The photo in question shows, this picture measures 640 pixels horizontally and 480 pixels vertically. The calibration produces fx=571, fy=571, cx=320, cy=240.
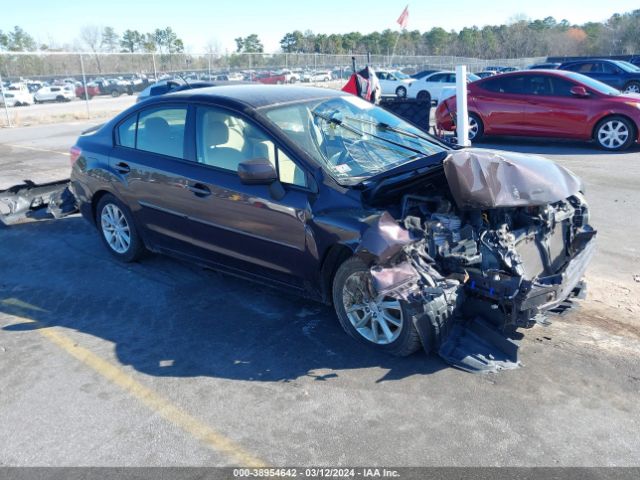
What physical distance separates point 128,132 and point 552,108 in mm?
8884

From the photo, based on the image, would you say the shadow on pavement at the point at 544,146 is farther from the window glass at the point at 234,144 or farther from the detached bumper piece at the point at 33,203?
the detached bumper piece at the point at 33,203

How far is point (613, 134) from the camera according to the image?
36.8ft

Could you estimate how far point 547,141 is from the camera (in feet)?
42.0

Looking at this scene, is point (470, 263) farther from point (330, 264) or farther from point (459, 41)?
point (459, 41)

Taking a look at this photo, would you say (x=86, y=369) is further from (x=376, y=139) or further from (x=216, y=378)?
(x=376, y=139)

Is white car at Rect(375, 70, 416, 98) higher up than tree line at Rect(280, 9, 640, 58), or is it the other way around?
tree line at Rect(280, 9, 640, 58)

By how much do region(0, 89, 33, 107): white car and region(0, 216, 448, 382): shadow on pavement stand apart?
34833 mm

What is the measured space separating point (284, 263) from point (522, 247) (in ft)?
5.78

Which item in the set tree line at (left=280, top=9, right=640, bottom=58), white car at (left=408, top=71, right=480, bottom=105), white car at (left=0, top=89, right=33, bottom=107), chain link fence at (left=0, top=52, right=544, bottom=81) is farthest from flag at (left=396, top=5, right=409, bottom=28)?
tree line at (left=280, top=9, right=640, bottom=58)

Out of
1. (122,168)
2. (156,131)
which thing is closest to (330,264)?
→ (156,131)

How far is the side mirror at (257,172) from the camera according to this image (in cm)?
420

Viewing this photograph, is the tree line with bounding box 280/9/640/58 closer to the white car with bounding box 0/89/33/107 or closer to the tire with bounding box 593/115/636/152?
the white car with bounding box 0/89/33/107

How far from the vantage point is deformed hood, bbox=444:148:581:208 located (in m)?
3.85

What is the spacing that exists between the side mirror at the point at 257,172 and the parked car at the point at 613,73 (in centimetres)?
1851
